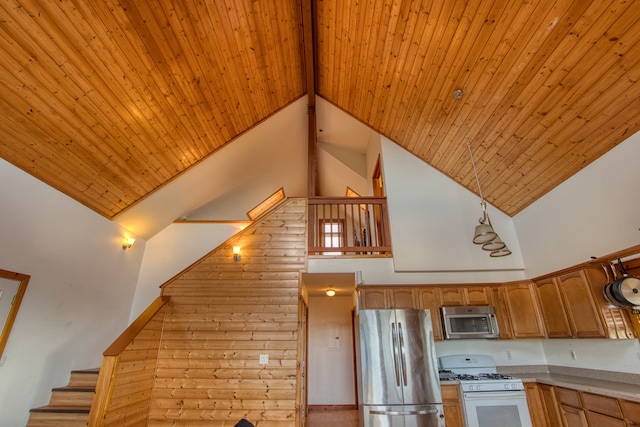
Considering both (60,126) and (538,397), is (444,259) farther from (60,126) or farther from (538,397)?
(60,126)

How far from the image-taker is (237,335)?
4.15 meters

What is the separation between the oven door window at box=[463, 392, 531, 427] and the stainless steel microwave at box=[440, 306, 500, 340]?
717 mm

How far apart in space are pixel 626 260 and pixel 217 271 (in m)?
4.98

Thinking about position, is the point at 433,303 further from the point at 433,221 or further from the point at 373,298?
the point at 433,221

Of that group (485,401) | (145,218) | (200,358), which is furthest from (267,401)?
(145,218)

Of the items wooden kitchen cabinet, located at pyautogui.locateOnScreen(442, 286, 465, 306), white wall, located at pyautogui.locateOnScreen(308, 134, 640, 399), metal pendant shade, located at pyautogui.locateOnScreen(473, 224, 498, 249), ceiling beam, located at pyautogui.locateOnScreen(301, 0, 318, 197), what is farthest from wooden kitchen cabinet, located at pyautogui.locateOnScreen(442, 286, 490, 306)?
ceiling beam, located at pyautogui.locateOnScreen(301, 0, 318, 197)

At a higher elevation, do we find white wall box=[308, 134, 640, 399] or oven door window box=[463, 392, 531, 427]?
white wall box=[308, 134, 640, 399]

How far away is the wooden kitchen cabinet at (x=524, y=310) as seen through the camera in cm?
386

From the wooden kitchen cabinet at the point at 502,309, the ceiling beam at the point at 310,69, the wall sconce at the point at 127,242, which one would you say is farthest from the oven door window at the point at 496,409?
the wall sconce at the point at 127,242

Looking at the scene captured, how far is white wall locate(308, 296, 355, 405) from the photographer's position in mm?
6277

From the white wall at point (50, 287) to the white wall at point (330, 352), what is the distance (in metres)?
3.90

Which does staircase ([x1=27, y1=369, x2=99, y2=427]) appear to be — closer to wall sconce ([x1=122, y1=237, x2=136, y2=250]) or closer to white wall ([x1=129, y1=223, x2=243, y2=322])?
white wall ([x1=129, y1=223, x2=243, y2=322])

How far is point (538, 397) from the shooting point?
3430 mm

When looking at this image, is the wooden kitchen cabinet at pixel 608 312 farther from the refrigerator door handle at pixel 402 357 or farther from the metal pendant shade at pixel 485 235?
the refrigerator door handle at pixel 402 357
